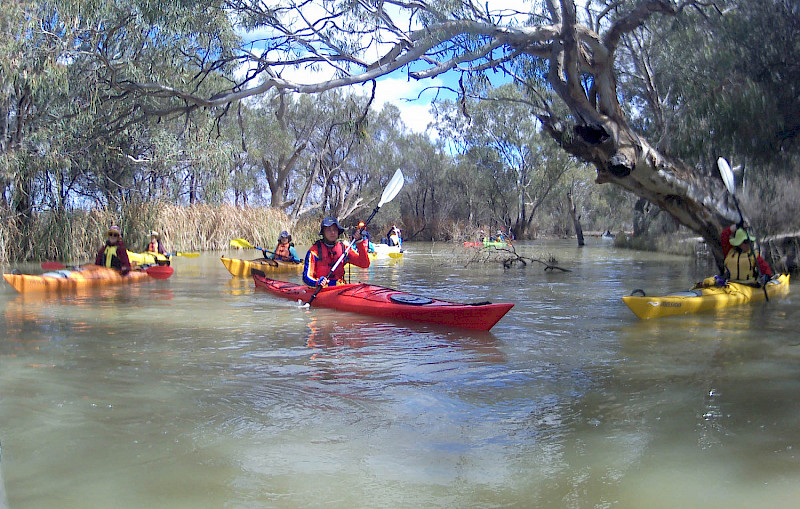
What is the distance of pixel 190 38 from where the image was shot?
11117 millimetres

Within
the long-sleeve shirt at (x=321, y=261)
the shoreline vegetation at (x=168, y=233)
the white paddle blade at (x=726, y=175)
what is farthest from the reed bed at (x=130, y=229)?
the white paddle blade at (x=726, y=175)

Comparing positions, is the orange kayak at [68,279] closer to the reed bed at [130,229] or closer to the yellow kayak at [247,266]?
the yellow kayak at [247,266]

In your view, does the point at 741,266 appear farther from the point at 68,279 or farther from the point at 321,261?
the point at 68,279

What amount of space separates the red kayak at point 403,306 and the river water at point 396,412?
0.15 meters

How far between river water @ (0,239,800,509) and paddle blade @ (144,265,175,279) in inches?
166

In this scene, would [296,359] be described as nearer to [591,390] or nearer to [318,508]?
[591,390]

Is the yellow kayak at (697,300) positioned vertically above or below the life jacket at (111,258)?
below

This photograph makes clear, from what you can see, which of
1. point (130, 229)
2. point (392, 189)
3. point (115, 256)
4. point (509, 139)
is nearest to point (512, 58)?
point (392, 189)

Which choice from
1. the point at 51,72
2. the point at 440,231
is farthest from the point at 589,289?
the point at 440,231

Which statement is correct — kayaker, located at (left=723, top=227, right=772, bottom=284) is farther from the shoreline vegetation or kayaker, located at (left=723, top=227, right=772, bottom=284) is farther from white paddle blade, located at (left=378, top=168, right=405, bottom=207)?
white paddle blade, located at (left=378, top=168, right=405, bottom=207)

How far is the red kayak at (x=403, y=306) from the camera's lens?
6701mm

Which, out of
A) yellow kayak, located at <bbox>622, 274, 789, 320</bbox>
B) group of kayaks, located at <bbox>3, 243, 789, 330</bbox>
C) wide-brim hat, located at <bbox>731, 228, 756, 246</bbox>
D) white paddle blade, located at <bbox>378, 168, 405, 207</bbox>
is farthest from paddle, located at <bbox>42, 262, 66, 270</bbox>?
wide-brim hat, located at <bbox>731, 228, 756, 246</bbox>

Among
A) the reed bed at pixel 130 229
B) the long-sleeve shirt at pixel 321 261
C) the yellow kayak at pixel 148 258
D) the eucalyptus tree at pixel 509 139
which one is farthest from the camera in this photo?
the eucalyptus tree at pixel 509 139

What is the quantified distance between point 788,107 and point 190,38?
9.34 meters
